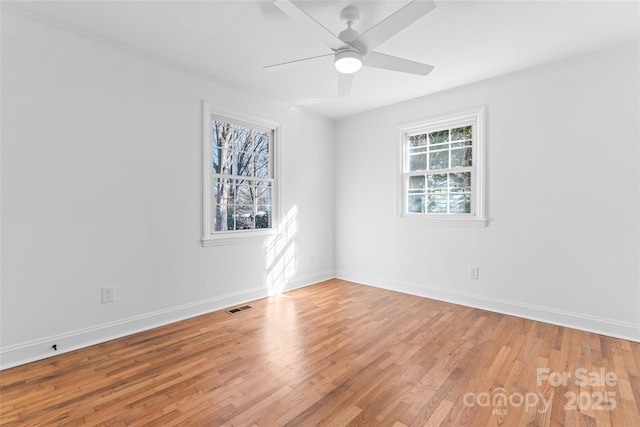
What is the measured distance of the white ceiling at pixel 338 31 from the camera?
84.7 inches

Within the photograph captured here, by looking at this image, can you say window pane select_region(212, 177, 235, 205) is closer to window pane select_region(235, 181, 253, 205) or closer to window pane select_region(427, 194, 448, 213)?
window pane select_region(235, 181, 253, 205)

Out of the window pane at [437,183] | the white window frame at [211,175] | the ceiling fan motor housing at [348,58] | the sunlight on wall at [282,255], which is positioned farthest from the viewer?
the sunlight on wall at [282,255]

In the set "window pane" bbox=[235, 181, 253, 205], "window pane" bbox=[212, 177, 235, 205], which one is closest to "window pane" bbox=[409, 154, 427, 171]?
"window pane" bbox=[235, 181, 253, 205]

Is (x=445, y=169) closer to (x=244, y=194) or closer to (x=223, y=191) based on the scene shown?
(x=244, y=194)

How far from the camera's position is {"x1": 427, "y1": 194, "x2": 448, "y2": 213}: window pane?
376cm

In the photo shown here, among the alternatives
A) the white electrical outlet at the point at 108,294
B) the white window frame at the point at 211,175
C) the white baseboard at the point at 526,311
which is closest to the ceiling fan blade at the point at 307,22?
the white window frame at the point at 211,175

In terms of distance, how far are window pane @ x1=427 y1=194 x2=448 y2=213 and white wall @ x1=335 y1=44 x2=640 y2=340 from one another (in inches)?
9.7

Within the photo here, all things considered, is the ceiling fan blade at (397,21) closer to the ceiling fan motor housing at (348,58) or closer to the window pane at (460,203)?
the ceiling fan motor housing at (348,58)

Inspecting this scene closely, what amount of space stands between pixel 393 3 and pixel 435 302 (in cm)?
307

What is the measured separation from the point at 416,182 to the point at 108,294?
360cm

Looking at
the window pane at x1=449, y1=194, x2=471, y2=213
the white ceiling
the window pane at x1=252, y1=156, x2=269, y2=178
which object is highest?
the white ceiling

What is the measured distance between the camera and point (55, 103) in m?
2.35

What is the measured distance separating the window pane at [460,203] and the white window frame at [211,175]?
7.21 ft

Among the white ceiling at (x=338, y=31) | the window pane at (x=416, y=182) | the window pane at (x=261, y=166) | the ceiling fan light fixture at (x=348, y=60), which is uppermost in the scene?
the white ceiling at (x=338, y=31)
